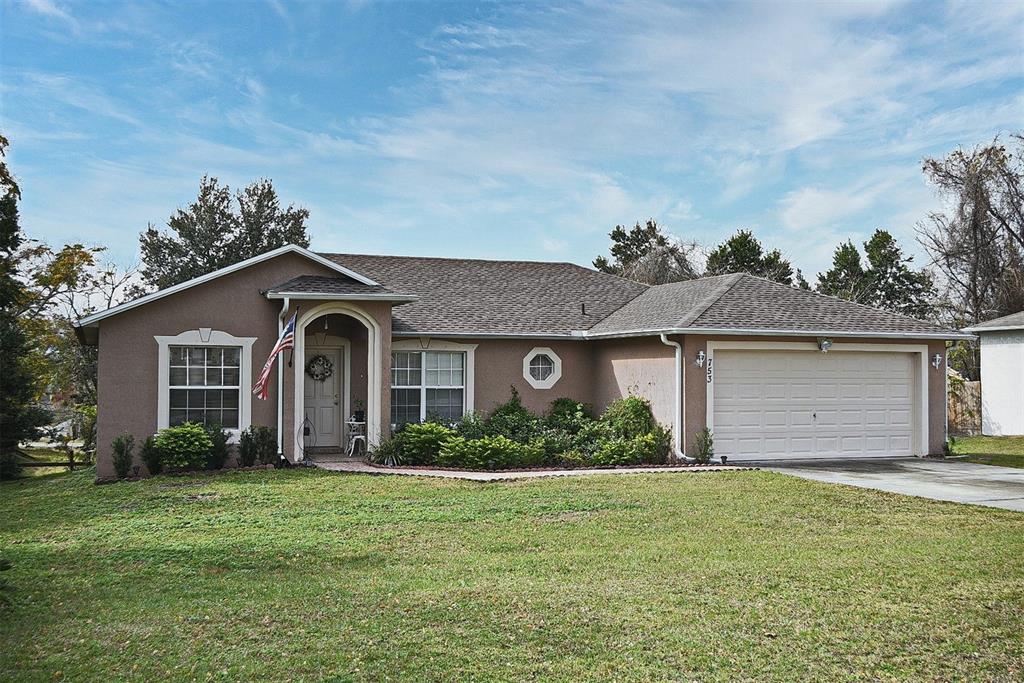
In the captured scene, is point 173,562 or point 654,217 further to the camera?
point 654,217

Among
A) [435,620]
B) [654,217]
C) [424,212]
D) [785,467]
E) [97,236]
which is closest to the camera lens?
[435,620]

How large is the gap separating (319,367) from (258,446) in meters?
2.98

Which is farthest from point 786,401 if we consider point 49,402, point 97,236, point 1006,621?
point 49,402

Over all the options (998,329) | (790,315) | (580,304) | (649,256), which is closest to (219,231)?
(649,256)

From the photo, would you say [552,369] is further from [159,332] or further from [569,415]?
[159,332]

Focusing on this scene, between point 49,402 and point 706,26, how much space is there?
3663cm

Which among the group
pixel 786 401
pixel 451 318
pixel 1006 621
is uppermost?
pixel 451 318

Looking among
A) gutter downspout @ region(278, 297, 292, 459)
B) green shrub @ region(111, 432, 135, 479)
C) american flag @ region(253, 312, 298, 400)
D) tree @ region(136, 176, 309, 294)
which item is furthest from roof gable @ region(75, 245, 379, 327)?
tree @ region(136, 176, 309, 294)

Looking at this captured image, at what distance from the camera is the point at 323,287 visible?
55.1 feet

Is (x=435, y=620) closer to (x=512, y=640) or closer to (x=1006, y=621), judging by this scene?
(x=512, y=640)

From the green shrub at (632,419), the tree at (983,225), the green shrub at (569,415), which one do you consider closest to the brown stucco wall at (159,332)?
the green shrub at (569,415)

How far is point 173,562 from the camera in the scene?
28.1ft

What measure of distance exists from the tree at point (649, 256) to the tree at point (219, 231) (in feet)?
51.9

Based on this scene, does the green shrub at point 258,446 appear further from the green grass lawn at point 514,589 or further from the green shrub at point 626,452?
the green shrub at point 626,452
